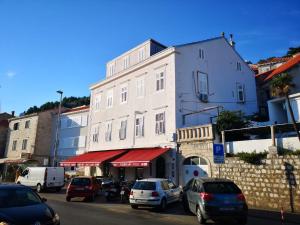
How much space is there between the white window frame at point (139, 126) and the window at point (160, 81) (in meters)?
3.24

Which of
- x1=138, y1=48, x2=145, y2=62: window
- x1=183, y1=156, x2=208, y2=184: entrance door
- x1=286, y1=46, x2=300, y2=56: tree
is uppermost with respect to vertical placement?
x1=286, y1=46, x2=300, y2=56: tree

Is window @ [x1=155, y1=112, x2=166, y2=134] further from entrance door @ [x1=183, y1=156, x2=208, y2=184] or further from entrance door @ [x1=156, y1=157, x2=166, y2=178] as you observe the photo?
entrance door @ [x1=183, y1=156, x2=208, y2=184]

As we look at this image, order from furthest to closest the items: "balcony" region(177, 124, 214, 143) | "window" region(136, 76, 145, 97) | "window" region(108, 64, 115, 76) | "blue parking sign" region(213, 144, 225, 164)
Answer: "window" region(108, 64, 115, 76)
"window" region(136, 76, 145, 97)
"balcony" region(177, 124, 214, 143)
"blue parking sign" region(213, 144, 225, 164)

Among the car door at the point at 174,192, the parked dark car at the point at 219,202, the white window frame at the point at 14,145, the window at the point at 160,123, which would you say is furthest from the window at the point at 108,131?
the white window frame at the point at 14,145

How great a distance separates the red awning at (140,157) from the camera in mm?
21203

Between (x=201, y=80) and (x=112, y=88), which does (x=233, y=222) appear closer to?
(x=201, y=80)

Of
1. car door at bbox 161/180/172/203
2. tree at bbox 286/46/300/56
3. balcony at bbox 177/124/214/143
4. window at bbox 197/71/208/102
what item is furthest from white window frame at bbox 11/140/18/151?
tree at bbox 286/46/300/56

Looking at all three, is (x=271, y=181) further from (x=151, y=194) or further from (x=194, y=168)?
(x=151, y=194)

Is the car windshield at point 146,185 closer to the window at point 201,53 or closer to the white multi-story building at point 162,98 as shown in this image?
the white multi-story building at point 162,98

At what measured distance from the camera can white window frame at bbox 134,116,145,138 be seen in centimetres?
2598

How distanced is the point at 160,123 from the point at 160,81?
12.6 ft

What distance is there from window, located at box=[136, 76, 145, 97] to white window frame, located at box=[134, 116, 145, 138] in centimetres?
232

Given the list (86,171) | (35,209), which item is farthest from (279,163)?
(86,171)

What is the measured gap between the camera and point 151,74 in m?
26.3
